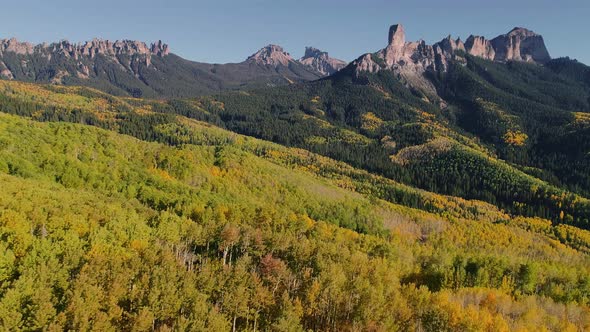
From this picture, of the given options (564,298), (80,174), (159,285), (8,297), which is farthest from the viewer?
(80,174)

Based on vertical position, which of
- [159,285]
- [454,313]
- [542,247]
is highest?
[159,285]

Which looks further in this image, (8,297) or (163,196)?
(163,196)

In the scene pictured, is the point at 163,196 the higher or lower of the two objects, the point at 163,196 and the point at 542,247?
the higher

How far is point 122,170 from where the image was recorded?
14038cm

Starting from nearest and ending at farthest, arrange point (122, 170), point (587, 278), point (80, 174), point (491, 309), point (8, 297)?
point (8, 297)
point (491, 309)
point (587, 278)
point (80, 174)
point (122, 170)

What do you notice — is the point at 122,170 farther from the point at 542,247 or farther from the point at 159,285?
the point at 542,247

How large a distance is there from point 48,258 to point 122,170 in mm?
86373

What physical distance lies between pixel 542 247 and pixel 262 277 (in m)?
155

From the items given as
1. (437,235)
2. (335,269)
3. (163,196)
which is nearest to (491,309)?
(335,269)

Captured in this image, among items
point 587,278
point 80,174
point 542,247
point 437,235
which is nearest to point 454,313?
point 587,278

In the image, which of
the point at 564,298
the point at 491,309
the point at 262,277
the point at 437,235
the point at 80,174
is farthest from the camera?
the point at 437,235

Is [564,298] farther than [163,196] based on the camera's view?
No

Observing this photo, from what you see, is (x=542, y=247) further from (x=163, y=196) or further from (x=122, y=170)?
(x=122, y=170)

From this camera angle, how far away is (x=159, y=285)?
183ft
